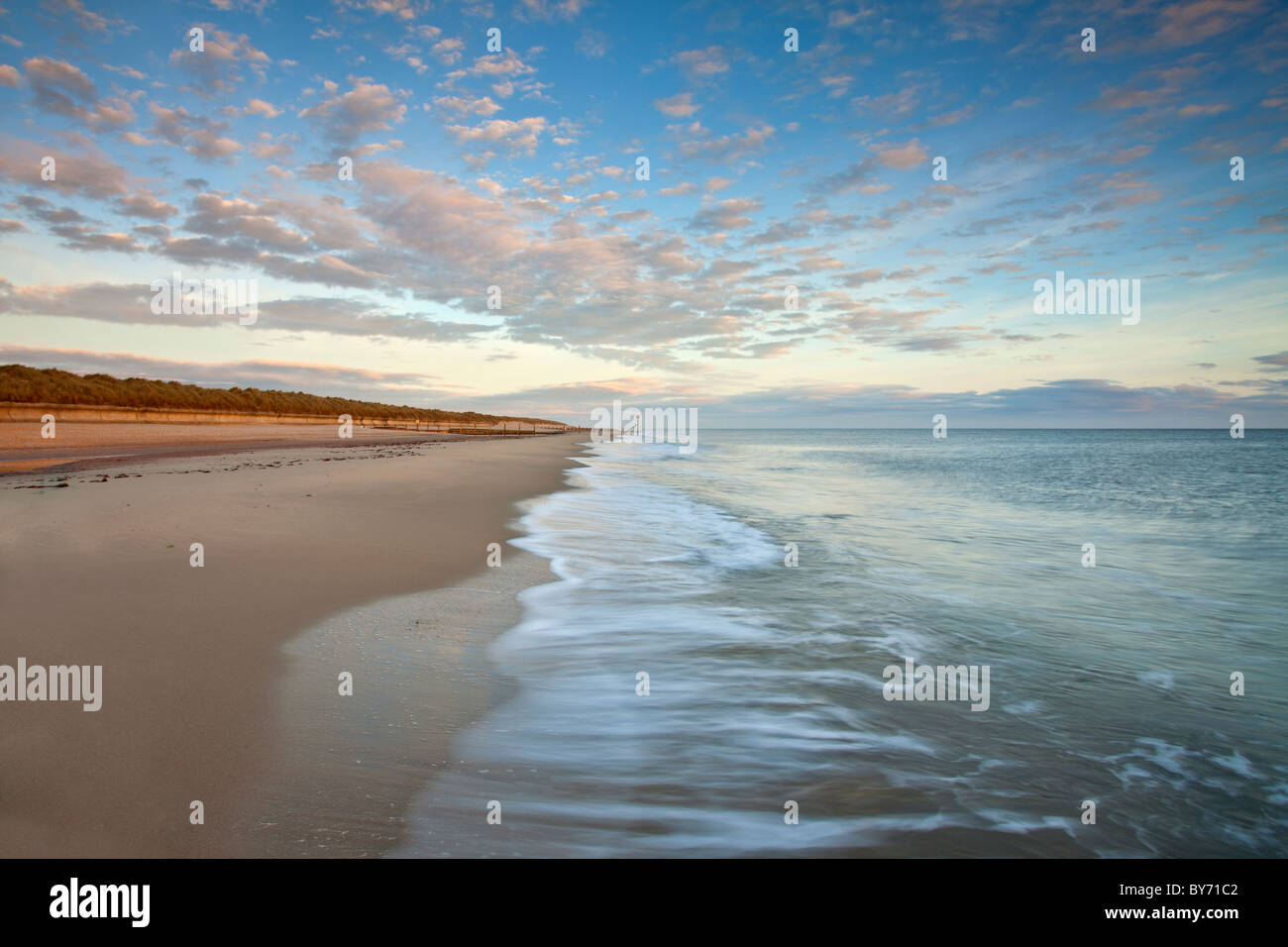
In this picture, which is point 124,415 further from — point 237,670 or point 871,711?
point 871,711

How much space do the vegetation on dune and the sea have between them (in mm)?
55766

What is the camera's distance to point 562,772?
11.5ft

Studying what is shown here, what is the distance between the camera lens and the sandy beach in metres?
2.68

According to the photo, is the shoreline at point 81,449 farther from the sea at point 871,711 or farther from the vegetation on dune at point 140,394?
the sea at point 871,711

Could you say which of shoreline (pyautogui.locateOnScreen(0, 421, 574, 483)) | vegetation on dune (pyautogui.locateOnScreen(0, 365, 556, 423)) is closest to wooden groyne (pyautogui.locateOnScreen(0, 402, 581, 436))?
vegetation on dune (pyautogui.locateOnScreen(0, 365, 556, 423))

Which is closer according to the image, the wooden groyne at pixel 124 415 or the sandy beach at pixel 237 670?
the sandy beach at pixel 237 670

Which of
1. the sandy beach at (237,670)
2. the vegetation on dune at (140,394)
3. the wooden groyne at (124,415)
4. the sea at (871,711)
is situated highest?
the vegetation on dune at (140,394)

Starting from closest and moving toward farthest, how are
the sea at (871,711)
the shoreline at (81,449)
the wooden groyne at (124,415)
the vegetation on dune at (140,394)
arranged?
the sea at (871,711), the shoreline at (81,449), the wooden groyne at (124,415), the vegetation on dune at (140,394)

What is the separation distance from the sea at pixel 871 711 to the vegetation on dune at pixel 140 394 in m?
55.8

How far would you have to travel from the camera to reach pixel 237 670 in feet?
13.9

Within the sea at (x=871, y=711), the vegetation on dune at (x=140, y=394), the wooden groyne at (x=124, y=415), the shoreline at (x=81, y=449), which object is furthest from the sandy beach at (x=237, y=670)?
the vegetation on dune at (x=140, y=394)

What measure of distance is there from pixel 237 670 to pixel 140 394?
220ft

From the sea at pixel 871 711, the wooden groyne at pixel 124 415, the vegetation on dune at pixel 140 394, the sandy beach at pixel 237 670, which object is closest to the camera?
the sandy beach at pixel 237 670

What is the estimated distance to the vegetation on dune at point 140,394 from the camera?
149 ft
